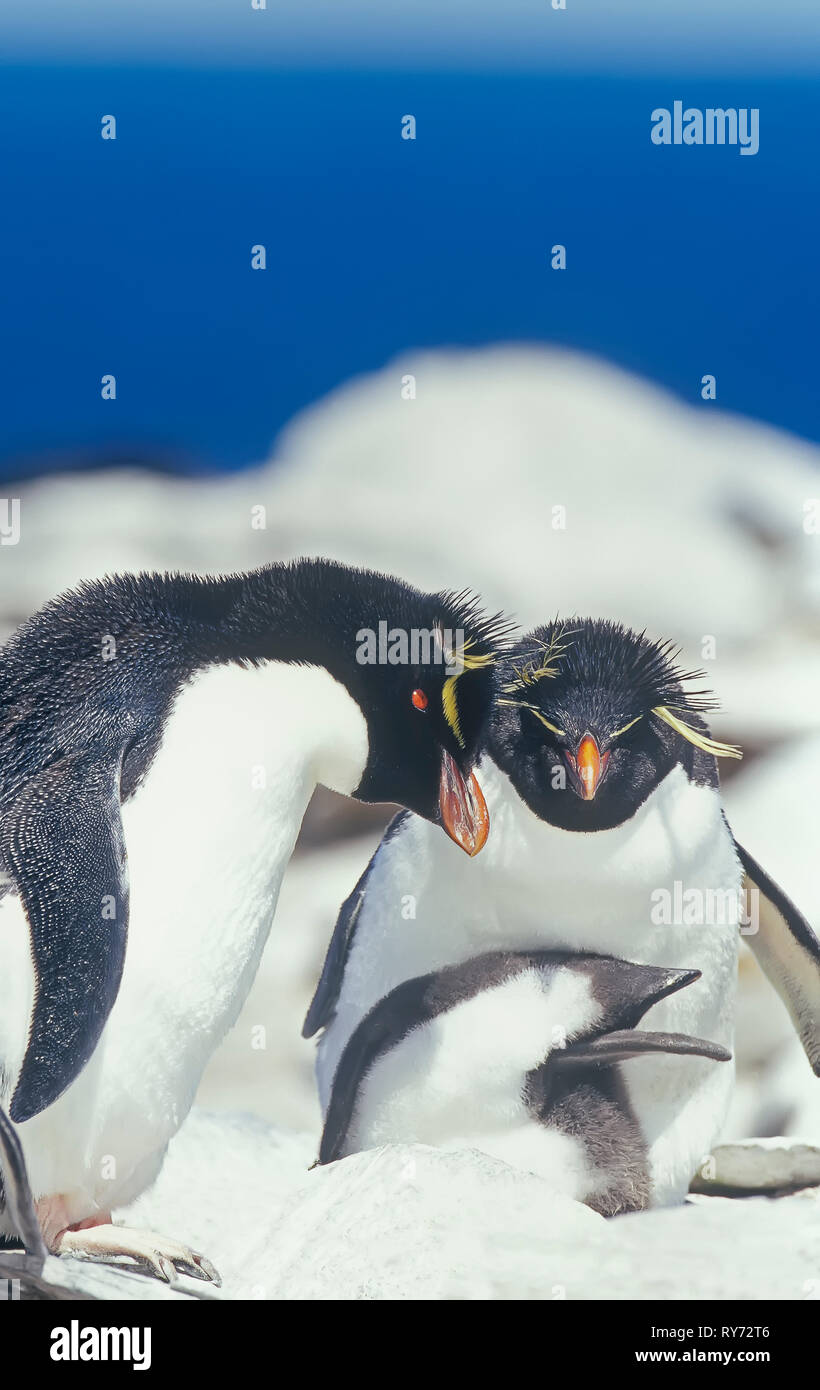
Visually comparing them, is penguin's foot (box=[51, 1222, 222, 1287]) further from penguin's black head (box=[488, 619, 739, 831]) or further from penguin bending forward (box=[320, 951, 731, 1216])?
penguin's black head (box=[488, 619, 739, 831])

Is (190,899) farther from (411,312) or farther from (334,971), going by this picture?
(411,312)

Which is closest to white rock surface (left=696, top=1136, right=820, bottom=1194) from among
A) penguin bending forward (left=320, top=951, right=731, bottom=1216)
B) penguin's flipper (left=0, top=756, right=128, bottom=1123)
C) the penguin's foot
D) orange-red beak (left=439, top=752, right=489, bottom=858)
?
penguin bending forward (left=320, top=951, right=731, bottom=1216)

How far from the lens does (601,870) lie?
1770 mm

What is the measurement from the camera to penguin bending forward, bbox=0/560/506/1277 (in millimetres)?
1483

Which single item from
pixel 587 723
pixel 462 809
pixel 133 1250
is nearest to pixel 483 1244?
pixel 133 1250

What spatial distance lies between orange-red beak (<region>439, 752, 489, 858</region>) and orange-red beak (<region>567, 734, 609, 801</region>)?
0.12 meters

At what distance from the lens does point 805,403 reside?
6.56 feet

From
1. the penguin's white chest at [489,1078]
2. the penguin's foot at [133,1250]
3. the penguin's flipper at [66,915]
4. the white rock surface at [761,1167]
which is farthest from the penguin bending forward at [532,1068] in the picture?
the penguin's flipper at [66,915]

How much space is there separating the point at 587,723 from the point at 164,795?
50 centimetres

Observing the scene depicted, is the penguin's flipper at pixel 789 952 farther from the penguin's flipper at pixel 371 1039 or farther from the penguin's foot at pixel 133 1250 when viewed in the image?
the penguin's foot at pixel 133 1250

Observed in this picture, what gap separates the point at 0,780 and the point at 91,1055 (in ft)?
A: 1.05

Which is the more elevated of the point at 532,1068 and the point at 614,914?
the point at 614,914

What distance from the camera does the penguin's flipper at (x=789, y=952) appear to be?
77.4 inches
